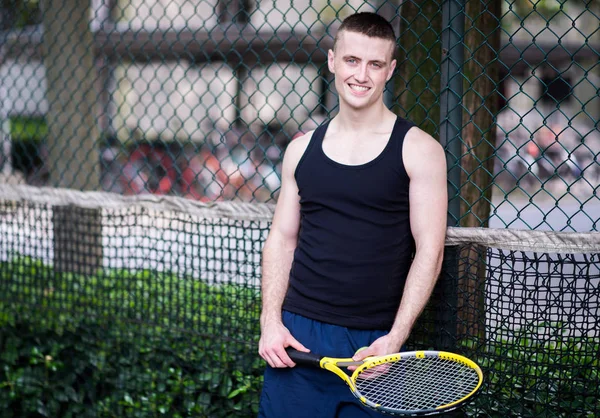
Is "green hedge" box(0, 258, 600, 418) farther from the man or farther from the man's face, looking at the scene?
the man's face

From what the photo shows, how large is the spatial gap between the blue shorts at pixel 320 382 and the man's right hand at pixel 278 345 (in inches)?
1.6

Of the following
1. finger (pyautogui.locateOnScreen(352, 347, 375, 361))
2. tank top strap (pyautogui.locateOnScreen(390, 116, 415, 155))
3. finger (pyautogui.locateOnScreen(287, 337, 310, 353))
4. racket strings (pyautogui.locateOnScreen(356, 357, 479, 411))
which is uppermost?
tank top strap (pyautogui.locateOnScreen(390, 116, 415, 155))

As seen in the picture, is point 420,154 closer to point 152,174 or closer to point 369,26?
point 369,26

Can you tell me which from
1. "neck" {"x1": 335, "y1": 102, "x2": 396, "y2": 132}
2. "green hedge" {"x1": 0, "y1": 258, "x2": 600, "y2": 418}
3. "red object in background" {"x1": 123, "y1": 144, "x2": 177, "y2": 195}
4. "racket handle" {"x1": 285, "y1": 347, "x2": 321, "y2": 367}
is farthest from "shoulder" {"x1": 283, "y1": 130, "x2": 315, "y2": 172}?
"red object in background" {"x1": 123, "y1": 144, "x2": 177, "y2": 195}

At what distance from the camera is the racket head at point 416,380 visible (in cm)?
233

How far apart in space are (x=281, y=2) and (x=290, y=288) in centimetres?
1575

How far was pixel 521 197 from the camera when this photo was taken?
14.4 metres

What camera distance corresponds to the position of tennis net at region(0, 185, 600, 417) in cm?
273

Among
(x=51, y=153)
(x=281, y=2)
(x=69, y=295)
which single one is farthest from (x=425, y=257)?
(x=281, y=2)

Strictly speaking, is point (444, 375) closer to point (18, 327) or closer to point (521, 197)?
point (18, 327)

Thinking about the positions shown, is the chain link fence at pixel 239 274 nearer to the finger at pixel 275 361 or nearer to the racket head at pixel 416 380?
the racket head at pixel 416 380

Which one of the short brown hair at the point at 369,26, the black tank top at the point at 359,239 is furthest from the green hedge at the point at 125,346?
the short brown hair at the point at 369,26

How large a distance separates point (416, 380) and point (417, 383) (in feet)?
0.04

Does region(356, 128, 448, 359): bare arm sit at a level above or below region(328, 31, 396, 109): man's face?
below
